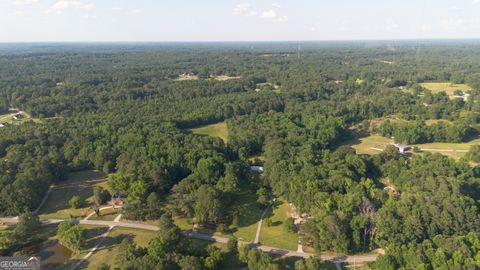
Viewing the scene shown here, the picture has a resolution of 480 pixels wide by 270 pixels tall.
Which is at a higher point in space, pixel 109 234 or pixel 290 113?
pixel 290 113

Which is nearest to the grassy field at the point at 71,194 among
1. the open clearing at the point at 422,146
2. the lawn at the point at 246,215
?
the lawn at the point at 246,215

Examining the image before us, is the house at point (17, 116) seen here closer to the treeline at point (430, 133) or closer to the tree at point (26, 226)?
the tree at point (26, 226)

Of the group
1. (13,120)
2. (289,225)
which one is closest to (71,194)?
(289,225)

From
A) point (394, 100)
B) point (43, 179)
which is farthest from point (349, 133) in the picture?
point (43, 179)

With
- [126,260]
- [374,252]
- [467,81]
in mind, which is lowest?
[374,252]

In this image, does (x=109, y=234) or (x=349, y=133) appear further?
(x=349, y=133)

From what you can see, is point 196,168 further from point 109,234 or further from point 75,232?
point 75,232
